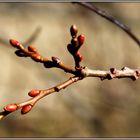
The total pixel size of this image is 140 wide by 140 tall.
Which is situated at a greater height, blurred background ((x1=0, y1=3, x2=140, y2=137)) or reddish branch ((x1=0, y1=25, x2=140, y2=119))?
reddish branch ((x1=0, y1=25, x2=140, y2=119))

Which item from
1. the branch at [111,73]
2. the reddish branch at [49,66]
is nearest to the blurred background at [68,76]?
the branch at [111,73]

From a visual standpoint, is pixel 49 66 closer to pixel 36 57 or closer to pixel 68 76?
pixel 36 57

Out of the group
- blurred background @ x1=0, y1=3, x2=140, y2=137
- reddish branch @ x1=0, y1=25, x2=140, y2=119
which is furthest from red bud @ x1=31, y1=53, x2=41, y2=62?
blurred background @ x1=0, y1=3, x2=140, y2=137

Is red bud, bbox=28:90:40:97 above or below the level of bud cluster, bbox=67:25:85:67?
below

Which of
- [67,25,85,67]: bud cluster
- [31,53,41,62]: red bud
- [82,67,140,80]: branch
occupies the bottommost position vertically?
[82,67,140,80]: branch

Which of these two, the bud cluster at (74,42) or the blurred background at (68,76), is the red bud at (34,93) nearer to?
the bud cluster at (74,42)

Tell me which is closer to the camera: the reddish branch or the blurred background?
the reddish branch

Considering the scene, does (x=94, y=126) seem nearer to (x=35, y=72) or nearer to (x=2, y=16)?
(x=35, y=72)

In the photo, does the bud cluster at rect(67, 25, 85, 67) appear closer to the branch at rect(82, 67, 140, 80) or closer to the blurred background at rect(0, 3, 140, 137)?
the branch at rect(82, 67, 140, 80)
